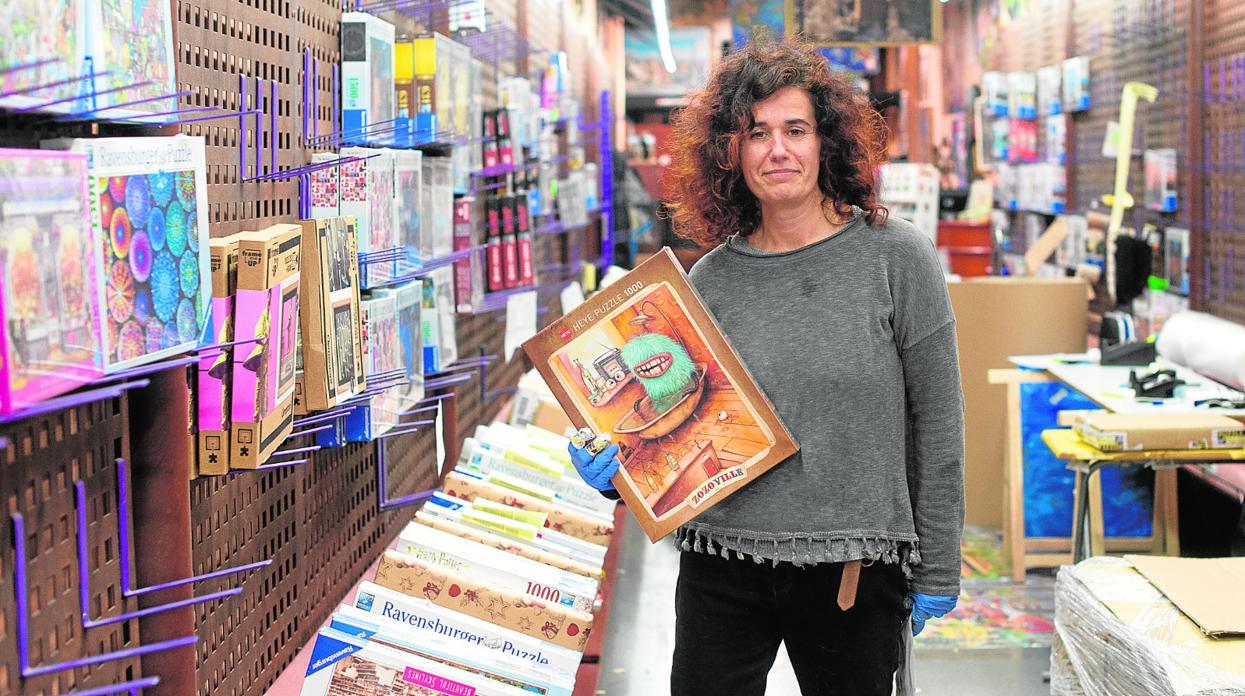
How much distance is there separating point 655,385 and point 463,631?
2.12 ft

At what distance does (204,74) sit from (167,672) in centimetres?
101

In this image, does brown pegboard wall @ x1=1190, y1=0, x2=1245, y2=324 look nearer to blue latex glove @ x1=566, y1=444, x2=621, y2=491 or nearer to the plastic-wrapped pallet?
the plastic-wrapped pallet

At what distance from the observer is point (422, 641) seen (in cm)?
250

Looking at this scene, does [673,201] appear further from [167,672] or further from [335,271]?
[167,672]

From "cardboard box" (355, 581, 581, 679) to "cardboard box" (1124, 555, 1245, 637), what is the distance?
149 cm

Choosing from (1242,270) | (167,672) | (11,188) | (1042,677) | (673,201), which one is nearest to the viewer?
(11,188)

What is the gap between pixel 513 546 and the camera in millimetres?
3172

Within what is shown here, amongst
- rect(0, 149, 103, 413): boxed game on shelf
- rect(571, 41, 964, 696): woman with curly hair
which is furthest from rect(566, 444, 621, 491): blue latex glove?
rect(0, 149, 103, 413): boxed game on shelf

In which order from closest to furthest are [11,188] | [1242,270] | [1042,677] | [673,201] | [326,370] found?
1. [11,188]
2. [326,370]
3. [673,201]
4. [1042,677]
5. [1242,270]

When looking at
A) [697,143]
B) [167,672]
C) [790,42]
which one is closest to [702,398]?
[697,143]

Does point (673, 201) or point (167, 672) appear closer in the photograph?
point (167, 672)

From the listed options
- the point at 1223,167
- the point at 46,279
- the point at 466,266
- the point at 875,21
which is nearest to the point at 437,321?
the point at 466,266

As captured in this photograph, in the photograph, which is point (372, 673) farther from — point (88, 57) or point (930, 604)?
point (88, 57)

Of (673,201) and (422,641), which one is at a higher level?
(673,201)
